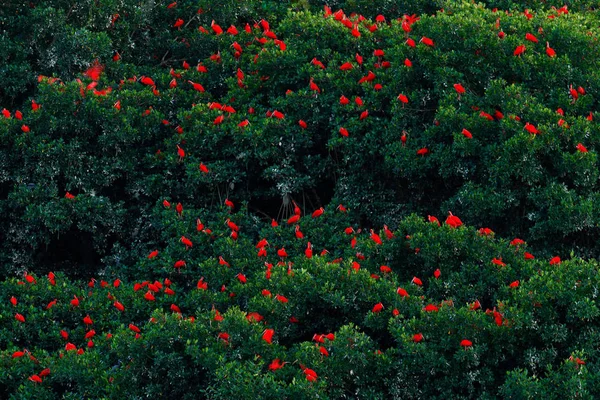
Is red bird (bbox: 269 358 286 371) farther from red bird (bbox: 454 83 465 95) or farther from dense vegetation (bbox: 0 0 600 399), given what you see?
red bird (bbox: 454 83 465 95)

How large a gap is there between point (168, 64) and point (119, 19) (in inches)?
28.8

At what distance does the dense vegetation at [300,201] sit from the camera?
820cm

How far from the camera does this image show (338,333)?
8258 millimetres

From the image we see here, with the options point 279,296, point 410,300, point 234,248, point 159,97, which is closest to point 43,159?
point 159,97

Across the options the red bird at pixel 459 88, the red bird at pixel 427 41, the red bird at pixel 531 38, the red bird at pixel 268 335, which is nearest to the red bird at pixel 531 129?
the red bird at pixel 459 88

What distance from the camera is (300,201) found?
434 inches

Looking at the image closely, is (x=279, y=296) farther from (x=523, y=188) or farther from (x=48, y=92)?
(x=48, y=92)

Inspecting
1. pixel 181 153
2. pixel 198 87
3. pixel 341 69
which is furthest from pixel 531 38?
pixel 181 153

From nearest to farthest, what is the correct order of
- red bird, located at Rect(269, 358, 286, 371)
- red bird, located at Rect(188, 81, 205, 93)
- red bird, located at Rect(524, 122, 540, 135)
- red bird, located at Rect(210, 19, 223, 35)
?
red bird, located at Rect(269, 358, 286, 371) < red bird, located at Rect(524, 122, 540, 135) < red bird, located at Rect(188, 81, 205, 93) < red bird, located at Rect(210, 19, 223, 35)

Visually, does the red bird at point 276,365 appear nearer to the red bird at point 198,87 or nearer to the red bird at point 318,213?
the red bird at point 318,213

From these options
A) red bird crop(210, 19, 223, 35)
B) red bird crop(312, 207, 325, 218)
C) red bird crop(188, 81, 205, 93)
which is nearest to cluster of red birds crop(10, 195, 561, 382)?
red bird crop(312, 207, 325, 218)

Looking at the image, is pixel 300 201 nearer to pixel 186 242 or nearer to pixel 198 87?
pixel 186 242

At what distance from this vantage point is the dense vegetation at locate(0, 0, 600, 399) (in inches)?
323

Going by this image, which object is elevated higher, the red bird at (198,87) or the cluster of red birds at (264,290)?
the red bird at (198,87)
